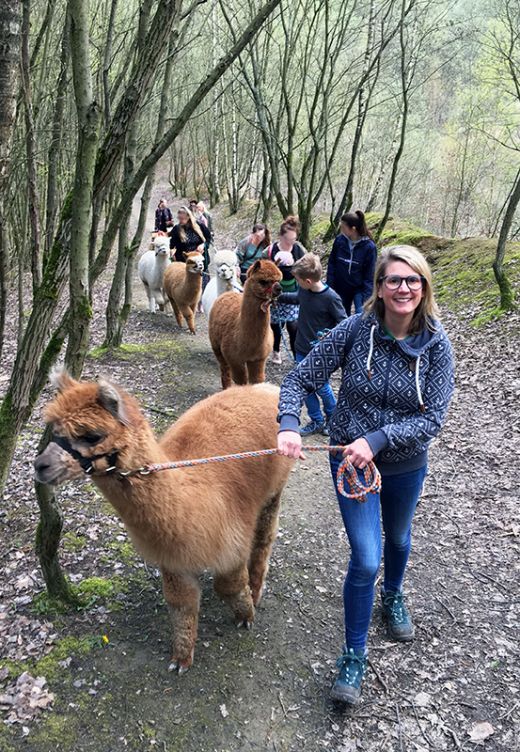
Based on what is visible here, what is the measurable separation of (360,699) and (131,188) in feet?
11.6

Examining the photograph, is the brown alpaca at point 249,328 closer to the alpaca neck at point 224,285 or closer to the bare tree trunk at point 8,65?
the alpaca neck at point 224,285

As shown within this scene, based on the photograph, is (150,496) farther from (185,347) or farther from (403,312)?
(185,347)

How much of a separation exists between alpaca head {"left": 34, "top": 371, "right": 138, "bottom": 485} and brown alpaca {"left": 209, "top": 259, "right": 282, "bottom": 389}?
12.2 feet

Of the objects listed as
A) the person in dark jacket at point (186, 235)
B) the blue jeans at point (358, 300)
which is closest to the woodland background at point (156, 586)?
the blue jeans at point (358, 300)

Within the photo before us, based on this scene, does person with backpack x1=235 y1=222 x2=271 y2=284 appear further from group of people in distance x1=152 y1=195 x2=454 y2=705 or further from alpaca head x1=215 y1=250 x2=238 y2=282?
group of people in distance x1=152 y1=195 x2=454 y2=705

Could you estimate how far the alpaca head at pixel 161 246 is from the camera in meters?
11.1

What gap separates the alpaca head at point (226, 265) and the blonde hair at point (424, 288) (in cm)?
604

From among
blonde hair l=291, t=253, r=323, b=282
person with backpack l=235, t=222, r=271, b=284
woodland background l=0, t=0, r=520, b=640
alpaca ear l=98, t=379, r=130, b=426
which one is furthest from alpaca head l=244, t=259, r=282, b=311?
alpaca ear l=98, t=379, r=130, b=426

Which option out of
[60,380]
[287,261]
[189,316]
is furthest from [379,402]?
[189,316]

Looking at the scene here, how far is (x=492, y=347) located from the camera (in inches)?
311

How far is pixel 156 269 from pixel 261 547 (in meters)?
8.59

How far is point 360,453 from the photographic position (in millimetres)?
2426

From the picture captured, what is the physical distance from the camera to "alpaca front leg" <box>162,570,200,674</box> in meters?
2.84

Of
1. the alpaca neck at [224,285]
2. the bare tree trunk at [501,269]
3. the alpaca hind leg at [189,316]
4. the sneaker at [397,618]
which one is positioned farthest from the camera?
the alpaca hind leg at [189,316]
